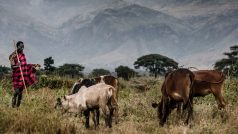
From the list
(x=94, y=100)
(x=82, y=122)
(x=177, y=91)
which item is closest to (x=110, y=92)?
(x=94, y=100)

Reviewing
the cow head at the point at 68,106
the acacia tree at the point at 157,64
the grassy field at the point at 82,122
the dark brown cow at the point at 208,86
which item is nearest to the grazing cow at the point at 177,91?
the grassy field at the point at 82,122

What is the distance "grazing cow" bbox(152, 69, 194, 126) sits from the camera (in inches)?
435

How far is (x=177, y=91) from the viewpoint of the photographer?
11070mm

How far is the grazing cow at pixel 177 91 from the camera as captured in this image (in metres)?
11.0

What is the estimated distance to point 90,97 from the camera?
1078cm

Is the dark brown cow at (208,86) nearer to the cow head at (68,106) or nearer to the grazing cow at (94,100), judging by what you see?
the grazing cow at (94,100)

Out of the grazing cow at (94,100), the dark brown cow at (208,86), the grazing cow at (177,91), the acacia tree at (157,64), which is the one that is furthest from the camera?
the acacia tree at (157,64)

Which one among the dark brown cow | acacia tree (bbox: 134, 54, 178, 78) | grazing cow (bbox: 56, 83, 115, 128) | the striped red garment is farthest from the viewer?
acacia tree (bbox: 134, 54, 178, 78)

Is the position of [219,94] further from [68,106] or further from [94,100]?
[68,106]

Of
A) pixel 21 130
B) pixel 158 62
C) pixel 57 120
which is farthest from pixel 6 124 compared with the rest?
pixel 158 62

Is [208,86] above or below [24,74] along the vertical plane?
below

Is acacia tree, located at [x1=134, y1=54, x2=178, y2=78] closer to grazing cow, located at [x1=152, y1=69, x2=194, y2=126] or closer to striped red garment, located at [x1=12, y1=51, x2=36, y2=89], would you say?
striped red garment, located at [x1=12, y1=51, x2=36, y2=89]

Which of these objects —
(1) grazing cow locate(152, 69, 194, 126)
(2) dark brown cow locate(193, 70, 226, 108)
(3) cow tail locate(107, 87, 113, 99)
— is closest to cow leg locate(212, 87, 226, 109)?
(2) dark brown cow locate(193, 70, 226, 108)

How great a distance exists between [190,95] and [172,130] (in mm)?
1525
